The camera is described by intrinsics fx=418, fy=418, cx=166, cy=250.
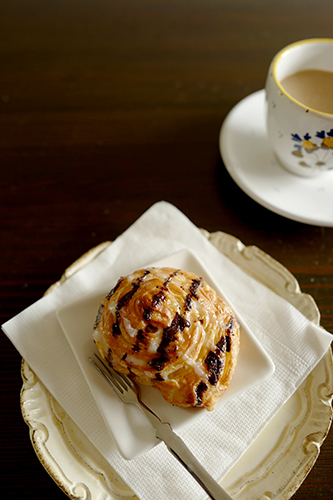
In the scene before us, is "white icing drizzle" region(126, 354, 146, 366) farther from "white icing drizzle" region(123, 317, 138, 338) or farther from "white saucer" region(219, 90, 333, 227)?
"white saucer" region(219, 90, 333, 227)

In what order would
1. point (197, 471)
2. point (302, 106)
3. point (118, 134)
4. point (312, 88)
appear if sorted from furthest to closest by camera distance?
point (118, 134), point (312, 88), point (302, 106), point (197, 471)

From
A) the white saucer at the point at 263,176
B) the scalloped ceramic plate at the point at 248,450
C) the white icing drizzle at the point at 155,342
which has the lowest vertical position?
the scalloped ceramic plate at the point at 248,450

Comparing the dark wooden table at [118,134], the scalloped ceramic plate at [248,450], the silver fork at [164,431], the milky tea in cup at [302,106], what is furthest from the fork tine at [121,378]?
the milky tea in cup at [302,106]

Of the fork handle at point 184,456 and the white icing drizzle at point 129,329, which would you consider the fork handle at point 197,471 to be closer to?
the fork handle at point 184,456

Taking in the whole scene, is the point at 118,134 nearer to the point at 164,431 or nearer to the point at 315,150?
the point at 315,150

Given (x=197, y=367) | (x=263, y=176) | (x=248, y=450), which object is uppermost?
(x=263, y=176)

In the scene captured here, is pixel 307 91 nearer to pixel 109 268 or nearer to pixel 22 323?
pixel 109 268

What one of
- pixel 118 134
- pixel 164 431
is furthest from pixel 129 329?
pixel 118 134
